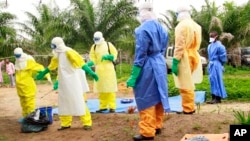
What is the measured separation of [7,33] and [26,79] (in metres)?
12.8

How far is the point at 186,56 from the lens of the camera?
285 inches

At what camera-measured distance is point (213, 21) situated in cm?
2070

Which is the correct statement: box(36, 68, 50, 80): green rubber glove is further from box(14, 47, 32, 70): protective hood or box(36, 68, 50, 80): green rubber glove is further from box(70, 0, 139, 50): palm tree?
box(70, 0, 139, 50): palm tree

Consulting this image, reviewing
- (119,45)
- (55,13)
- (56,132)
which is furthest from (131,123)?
(55,13)

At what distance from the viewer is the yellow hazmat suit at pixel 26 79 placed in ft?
26.5

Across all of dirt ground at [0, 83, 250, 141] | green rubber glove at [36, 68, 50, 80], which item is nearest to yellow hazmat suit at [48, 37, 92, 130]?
dirt ground at [0, 83, 250, 141]

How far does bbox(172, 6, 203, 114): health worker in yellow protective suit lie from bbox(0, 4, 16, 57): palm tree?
45.1 ft

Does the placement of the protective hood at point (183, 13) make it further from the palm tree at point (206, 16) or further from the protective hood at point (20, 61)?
the palm tree at point (206, 16)

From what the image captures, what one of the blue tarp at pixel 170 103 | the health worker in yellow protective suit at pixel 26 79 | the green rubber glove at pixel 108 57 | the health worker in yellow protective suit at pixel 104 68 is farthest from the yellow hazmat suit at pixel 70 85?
the blue tarp at pixel 170 103

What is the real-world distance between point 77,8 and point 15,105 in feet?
31.5

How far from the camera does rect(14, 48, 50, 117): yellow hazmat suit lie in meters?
8.07

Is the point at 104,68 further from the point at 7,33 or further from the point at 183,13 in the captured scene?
the point at 7,33

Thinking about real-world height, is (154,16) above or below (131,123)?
above

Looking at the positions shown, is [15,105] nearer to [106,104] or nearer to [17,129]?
[106,104]
